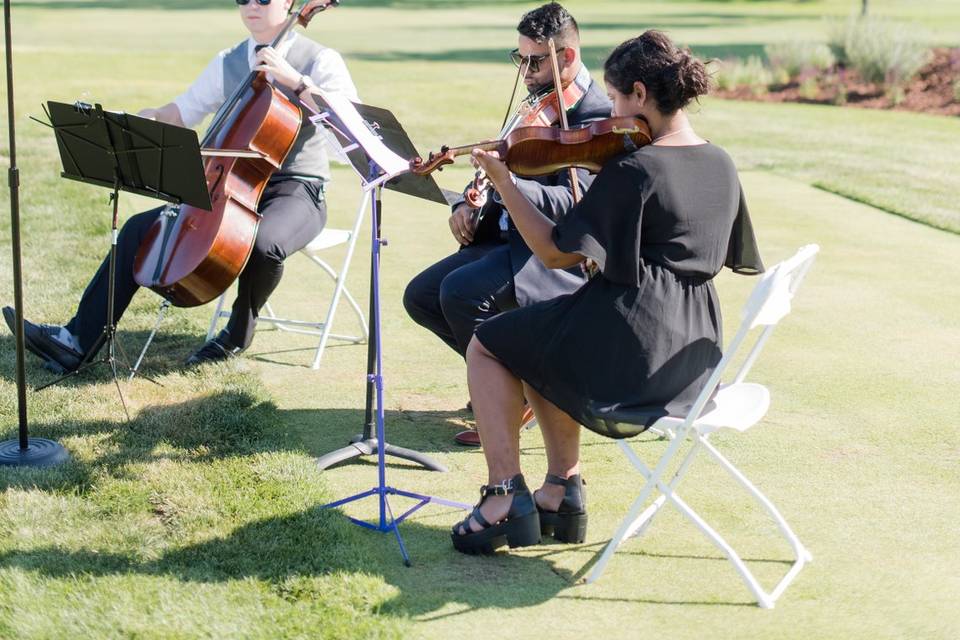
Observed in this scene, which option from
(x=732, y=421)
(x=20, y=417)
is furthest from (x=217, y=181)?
(x=732, y=421)

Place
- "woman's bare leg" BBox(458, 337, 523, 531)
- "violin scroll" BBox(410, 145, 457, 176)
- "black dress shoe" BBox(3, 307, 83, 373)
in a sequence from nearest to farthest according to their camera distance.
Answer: "violin scroll" BBox(410, 145, 457, 176), "woman's bare leg" BBox(458, 337, 523, 531), "black dress shoe" BBox(3, 307, 83, 373)

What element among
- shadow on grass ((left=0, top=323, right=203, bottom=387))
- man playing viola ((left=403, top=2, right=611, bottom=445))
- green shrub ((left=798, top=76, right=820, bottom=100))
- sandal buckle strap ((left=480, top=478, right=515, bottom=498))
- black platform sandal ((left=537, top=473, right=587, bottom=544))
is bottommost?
green shrub ((left=798, top=76, right=820, bottom=100))

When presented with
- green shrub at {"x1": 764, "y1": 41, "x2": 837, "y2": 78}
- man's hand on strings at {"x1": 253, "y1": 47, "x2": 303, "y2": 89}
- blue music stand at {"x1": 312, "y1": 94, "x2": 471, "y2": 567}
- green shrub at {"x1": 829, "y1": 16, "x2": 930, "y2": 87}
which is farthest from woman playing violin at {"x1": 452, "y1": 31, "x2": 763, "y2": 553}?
green shrub at {"x1": 764, "y1": 41, "x2": 837, "y2": 78}

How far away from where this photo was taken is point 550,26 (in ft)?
15.2

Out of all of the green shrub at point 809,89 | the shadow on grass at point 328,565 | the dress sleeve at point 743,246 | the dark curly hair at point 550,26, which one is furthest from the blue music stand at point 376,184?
the green shrub at point 809,89

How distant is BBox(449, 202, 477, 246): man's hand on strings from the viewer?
193 inches

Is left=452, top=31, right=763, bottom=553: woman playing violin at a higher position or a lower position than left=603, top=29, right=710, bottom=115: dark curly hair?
lower

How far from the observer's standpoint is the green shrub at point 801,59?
19047mm

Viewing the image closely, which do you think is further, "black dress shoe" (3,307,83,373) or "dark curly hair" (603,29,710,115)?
"black dress shoe" (3,307,83,373)

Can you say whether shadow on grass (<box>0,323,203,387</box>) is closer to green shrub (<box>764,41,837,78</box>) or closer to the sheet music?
Result: the sheet music

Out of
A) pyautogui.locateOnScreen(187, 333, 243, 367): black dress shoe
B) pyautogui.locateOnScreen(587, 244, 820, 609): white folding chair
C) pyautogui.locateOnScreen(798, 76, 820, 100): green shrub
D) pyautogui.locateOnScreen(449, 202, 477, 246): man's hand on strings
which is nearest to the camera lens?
pyautogui.locateOnScreen(587, 244, 820, 609): white folding chair

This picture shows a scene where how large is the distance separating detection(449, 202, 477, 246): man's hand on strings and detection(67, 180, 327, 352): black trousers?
41.9 inches

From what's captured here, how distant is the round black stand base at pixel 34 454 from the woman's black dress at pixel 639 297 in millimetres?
1900

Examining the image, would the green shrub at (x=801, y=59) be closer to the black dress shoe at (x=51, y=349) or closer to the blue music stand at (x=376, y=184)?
the black dress shoe at (x=51, y=349)
